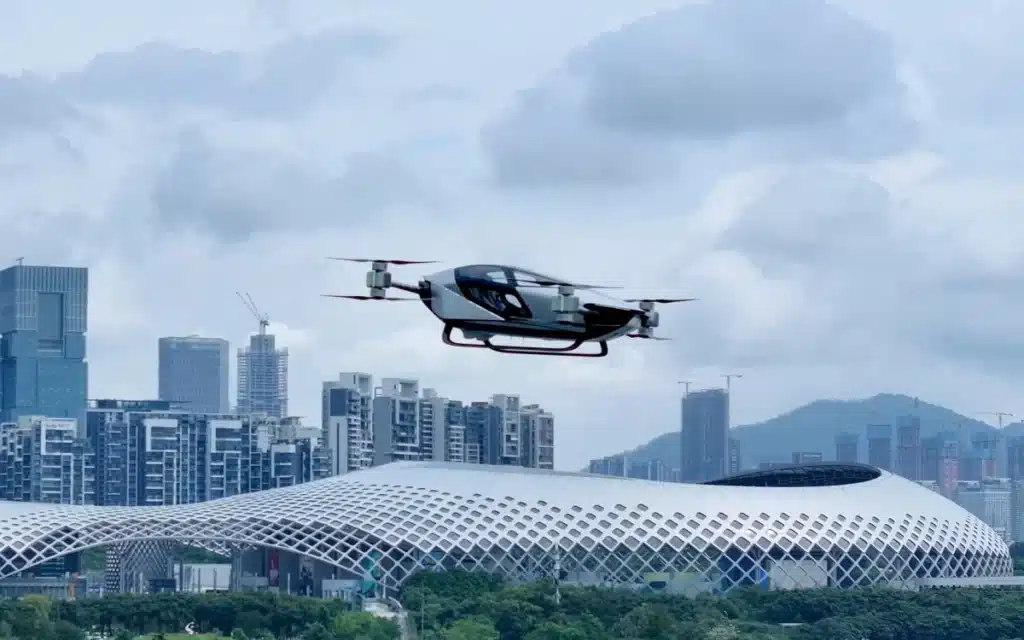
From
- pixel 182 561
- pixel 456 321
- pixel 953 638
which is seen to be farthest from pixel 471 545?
pixel 456 321

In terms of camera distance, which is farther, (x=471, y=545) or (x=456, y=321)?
(x=471, y=545)

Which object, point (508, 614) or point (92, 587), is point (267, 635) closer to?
point (508, 614)

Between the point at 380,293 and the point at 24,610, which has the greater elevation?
the point at 380,293

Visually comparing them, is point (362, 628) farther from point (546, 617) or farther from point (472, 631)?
point (546, 617)

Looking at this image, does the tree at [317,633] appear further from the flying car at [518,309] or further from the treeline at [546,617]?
the flying car at [518,309]

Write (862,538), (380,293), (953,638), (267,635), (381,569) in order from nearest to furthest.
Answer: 1. (380,293)
2. (267,635)
3. (953,638)
4. (381,569)
5. (862,538)

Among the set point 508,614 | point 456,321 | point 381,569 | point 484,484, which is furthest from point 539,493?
point 456,321

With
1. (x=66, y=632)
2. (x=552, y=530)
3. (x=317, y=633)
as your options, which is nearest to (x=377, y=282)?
(x=317, y=633)

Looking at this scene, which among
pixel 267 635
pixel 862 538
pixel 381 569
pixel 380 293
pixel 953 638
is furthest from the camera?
pixel 862 538
